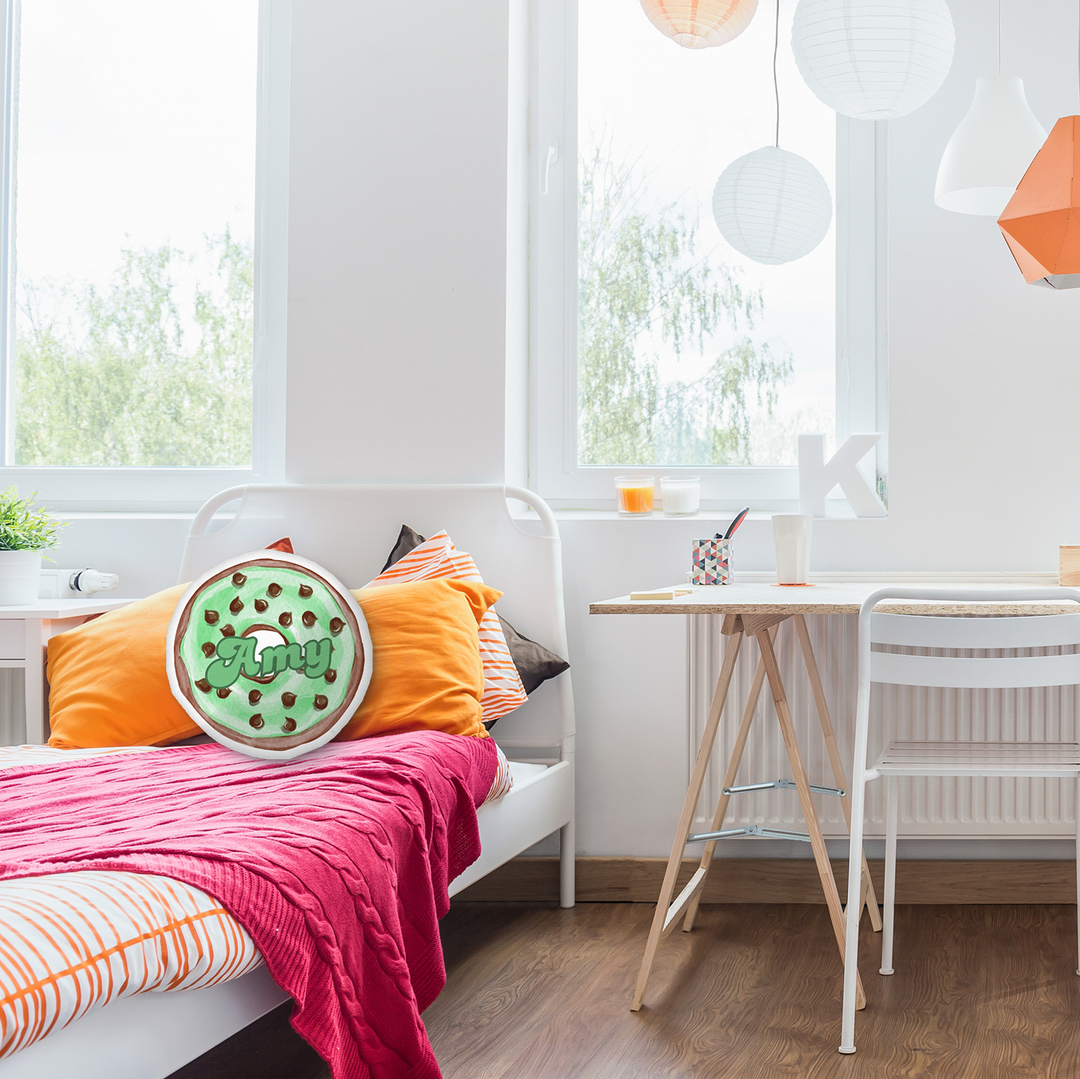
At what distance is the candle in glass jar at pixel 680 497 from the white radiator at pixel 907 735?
303mm

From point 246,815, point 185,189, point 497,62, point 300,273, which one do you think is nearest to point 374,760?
point 246,815

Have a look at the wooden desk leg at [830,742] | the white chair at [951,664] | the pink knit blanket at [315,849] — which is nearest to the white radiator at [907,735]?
the wooden desk leg at [830,742]

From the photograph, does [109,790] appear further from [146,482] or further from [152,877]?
[146,482]

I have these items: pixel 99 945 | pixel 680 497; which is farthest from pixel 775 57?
pixel 99 945

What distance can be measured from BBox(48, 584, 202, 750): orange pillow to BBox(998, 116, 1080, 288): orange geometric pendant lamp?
1.72 m

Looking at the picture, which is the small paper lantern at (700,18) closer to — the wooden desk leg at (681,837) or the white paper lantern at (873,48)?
the white paper lantern at (873,48)

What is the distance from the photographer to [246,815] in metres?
1.40

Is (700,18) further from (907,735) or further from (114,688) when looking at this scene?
(114,688)

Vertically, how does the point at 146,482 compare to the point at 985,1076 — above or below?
above

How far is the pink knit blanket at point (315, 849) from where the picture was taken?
1196 mm

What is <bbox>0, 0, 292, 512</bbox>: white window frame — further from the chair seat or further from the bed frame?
the chair seat

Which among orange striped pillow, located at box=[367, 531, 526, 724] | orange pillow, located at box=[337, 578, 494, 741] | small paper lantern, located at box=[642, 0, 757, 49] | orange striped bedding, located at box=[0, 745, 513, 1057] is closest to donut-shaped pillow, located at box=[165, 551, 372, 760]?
orange pillow, located at box=[337, 578, 494, 741]

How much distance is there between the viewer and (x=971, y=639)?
1.61 m

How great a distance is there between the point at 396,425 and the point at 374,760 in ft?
3.48
